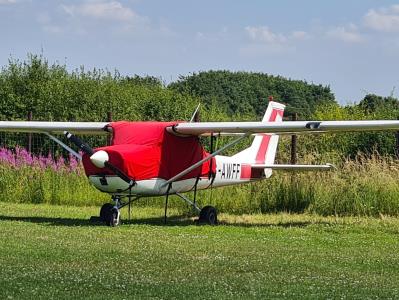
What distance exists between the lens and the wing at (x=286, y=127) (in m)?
14.3

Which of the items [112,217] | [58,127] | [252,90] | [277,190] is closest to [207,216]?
[112,217]

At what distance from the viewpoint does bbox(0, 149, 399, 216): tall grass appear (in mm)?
17016

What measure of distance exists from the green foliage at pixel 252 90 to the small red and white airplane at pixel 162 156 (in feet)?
137

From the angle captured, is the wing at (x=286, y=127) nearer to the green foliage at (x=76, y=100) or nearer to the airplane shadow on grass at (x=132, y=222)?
the airplane shadow on grass at (x=132, y=222)

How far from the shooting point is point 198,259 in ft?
31.9

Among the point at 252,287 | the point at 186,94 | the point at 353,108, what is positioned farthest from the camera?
the point at 186,94

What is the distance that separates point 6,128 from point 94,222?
12.1 ft

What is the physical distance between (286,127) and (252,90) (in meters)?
50.7

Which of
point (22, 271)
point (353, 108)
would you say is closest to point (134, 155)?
point (22, 271)

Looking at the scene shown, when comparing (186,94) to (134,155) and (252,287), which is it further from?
(252,287)

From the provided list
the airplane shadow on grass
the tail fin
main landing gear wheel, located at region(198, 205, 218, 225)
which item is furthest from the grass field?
the tail fin

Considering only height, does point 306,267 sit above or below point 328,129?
below

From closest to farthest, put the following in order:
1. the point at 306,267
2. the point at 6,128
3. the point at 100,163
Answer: the point at 306,267 < the point at 100,163 < the point at 6,128

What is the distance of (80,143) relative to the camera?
48.5 ft
